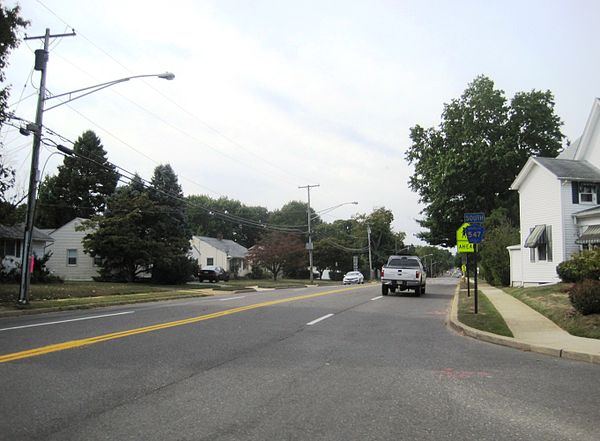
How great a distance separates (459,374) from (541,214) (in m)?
24.2

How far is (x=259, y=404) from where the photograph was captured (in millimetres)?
5961

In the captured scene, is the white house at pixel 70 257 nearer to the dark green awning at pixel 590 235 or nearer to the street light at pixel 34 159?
the street light at pixel 34 159

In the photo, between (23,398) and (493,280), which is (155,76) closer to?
(23,398)

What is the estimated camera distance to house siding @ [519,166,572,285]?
2711 centimetres

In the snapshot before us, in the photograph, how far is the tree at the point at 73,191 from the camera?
214 ft

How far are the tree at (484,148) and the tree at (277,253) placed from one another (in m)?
18.5

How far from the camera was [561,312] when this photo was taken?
14164 mm

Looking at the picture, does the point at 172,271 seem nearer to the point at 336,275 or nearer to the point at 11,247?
the point at 11,247

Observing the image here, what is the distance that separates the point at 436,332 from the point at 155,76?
13442 mm

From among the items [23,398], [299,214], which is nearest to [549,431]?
[23,398]

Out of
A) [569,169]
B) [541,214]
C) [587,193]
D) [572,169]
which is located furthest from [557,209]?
Result: [572,169]

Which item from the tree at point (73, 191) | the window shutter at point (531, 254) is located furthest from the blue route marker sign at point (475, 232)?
the tree at point (73, 191)

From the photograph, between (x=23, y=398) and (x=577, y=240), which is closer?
(x=23, y=398)

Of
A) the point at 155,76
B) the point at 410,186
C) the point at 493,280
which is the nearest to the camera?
the point at 155,76
